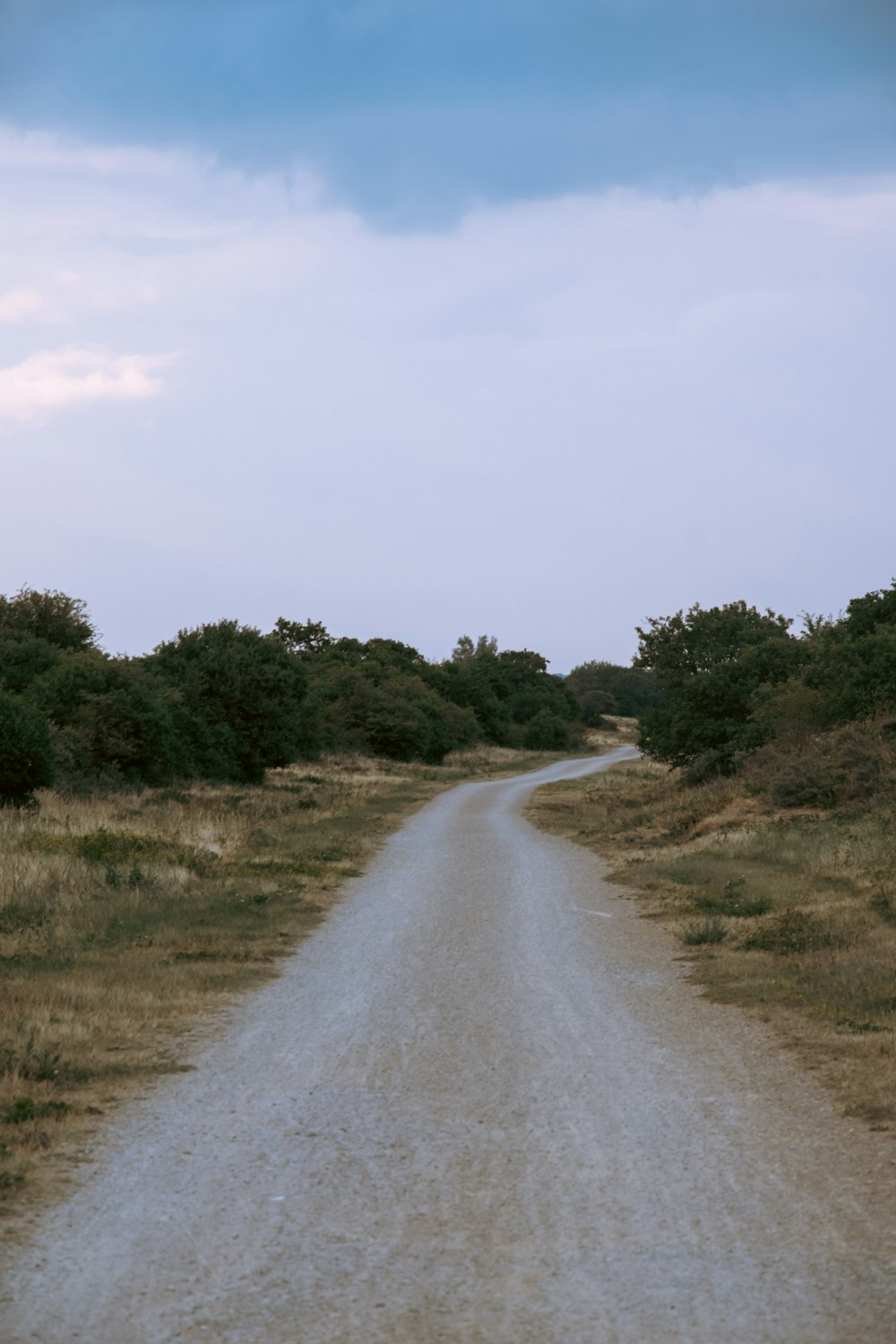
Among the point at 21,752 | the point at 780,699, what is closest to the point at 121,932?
the point at 21,752

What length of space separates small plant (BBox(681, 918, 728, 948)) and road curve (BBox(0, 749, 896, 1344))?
2.75 metres

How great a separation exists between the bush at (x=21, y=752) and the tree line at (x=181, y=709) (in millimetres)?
39

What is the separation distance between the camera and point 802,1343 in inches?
164

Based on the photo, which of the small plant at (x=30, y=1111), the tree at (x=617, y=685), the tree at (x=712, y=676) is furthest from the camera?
the tree at (x=617, y=685)

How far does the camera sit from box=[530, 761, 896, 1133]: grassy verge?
8.77m

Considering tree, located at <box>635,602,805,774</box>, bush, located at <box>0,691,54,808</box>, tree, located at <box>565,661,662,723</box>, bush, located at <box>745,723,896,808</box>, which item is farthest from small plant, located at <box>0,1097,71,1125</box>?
tree, located at <box>565,661,662,723</box>

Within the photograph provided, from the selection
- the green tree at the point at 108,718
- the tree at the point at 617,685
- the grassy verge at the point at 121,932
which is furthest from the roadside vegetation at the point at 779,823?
the tree at the point at 617,685

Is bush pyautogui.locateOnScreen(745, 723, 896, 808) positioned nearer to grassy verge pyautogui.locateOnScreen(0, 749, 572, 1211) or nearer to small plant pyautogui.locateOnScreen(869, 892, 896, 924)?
grassy verge pyautogui.locateOnScreen(0, 749, 572, 1211)

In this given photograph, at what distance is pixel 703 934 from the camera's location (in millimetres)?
13570

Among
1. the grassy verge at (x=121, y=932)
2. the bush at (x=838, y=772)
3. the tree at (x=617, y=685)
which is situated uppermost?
the tree at (x=617, y=685)

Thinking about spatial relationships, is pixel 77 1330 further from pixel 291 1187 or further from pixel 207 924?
pixel 207 924

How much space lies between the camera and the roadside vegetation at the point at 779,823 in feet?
33.0

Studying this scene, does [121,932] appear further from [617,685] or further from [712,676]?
[617,685]

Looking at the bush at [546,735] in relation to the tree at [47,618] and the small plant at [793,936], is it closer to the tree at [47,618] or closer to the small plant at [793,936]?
the tree at [47,618]
